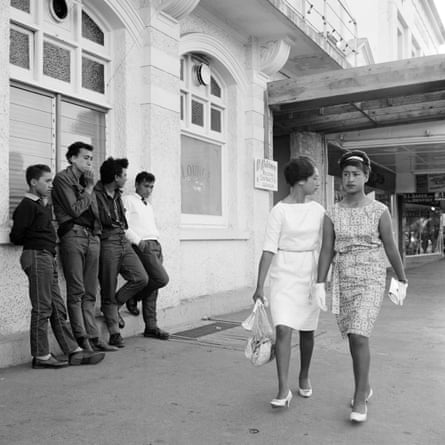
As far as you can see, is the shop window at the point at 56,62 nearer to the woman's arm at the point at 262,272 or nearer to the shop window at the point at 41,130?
the shop window at the point at 41,130

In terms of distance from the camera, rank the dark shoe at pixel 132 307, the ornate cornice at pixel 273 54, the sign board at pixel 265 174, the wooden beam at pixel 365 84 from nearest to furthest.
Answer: the dark shoe at pixel 132 307 < the wooden beam at pixel 365 84 < the sign board at pixel 265 174 < the ornate cornice at pixel 273 54

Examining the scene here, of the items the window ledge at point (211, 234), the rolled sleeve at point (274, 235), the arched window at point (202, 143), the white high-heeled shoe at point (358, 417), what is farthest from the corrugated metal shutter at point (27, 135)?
the white high-heeled shoe at point (358, 417)

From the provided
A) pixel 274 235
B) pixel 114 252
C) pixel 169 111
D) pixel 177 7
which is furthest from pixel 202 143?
pixel 274 235

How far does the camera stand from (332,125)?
436 inches

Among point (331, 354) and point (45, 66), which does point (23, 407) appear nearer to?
point (331, 354)

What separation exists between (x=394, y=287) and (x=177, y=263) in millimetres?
3828

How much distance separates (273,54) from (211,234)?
3.35 metres

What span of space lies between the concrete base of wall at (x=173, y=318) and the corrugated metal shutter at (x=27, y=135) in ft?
4.25

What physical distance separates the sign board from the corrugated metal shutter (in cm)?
411

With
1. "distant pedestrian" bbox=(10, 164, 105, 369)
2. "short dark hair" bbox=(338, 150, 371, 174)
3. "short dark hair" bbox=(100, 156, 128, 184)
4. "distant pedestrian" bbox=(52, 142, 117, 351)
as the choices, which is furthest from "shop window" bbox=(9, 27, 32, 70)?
"short dark hair" bbox=(338, 150, 371, 174)

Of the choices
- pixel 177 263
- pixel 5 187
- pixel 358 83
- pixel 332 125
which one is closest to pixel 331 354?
pixel 177 263

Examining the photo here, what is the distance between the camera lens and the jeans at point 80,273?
201 inches

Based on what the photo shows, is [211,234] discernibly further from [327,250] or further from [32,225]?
[327,250]

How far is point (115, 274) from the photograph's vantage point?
18.6 feet
